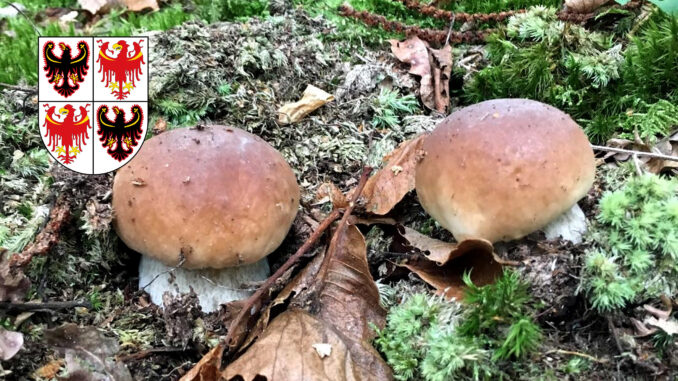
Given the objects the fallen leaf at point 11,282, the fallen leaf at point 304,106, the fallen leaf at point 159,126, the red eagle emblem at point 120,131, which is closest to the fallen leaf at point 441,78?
the fallen leaf at point 304,106

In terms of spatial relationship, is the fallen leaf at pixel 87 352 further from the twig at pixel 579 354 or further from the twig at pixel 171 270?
the twig at pixel 579 354

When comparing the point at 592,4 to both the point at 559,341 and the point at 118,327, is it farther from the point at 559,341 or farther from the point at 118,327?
the point at 118,327

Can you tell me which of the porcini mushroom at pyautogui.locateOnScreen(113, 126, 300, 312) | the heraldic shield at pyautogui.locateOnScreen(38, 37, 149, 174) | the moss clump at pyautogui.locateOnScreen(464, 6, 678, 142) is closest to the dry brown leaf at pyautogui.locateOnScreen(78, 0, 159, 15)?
the heraldic shield at pyautogui.locateOnScreen(38, 37, 149, 174)

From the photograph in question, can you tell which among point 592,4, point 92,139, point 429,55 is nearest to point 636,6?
point 592,4

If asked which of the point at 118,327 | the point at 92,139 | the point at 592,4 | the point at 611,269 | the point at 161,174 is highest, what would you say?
the point at 592,4

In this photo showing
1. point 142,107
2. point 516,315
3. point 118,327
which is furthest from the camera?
point 142,107

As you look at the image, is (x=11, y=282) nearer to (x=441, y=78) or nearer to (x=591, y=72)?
(x=441, y=78)

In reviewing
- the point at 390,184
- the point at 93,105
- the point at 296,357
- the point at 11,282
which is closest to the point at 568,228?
the point at 390,184
